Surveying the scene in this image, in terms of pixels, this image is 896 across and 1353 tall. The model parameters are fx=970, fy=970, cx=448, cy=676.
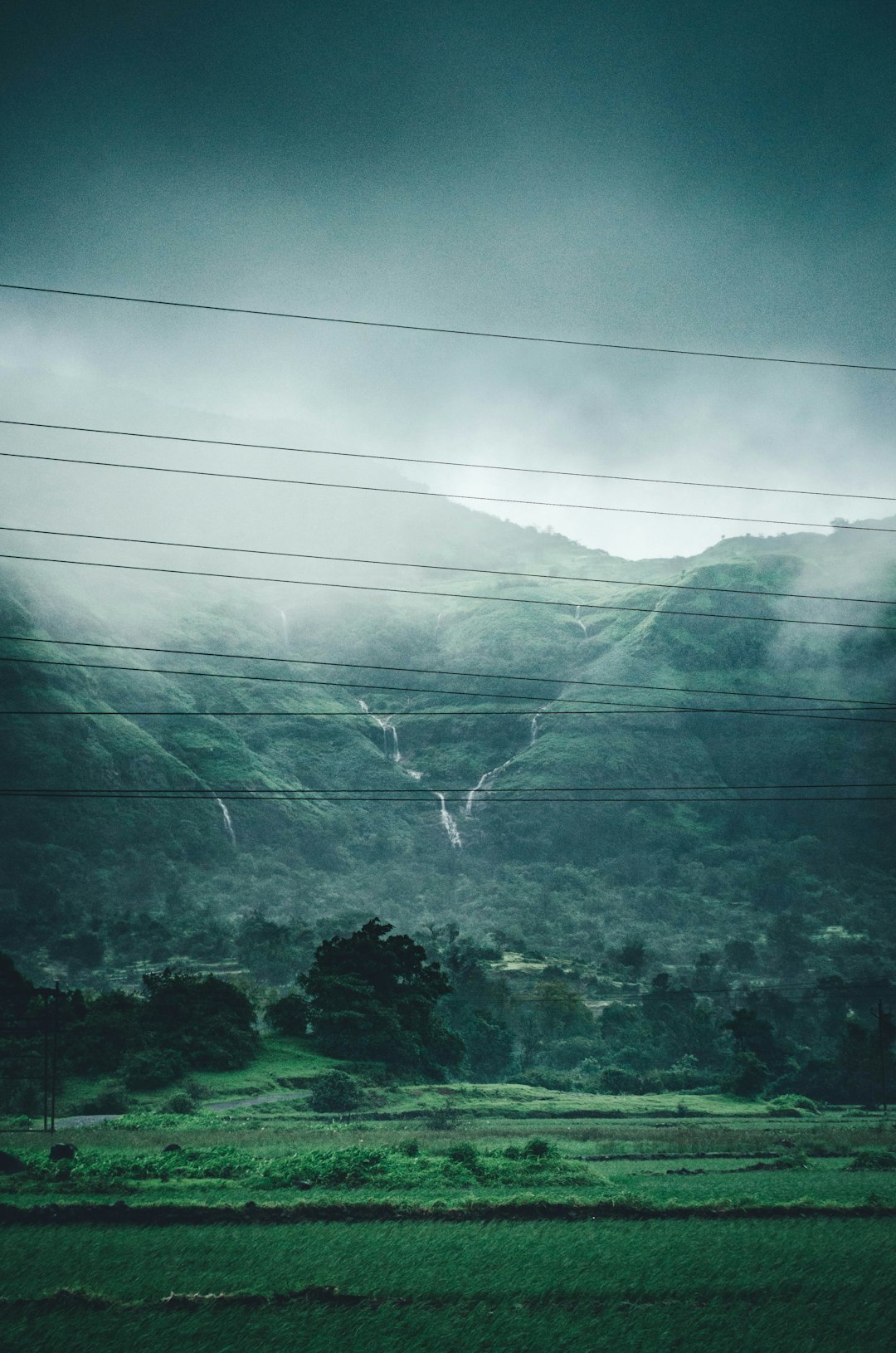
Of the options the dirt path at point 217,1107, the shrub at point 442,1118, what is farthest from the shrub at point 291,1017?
the shrub at point 442,1118

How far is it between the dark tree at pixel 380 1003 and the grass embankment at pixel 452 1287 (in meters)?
42.5

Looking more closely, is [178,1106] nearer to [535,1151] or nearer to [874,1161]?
[535,1151]

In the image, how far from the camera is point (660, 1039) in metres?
95.8

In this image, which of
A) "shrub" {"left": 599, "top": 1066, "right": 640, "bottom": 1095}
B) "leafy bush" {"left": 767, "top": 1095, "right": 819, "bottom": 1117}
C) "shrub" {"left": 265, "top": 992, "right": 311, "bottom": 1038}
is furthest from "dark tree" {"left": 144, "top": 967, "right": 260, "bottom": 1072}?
"leafy bush" {"left": 767, "top": 1095, "right": 819, "bottom": 1117}

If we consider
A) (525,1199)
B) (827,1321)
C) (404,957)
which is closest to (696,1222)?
(525,1199)

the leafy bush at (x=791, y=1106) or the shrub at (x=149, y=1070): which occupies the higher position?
the shrub at (x=149, y=1070)

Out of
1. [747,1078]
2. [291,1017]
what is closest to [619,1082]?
[747,1078]

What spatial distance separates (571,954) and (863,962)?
56.0 meters

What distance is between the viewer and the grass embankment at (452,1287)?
19.1 m

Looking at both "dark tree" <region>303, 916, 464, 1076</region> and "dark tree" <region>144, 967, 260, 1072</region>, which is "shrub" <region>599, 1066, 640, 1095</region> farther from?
"dark tree" <region>144, 967, 260, 1072</region>

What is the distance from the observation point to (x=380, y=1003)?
69.2 metres

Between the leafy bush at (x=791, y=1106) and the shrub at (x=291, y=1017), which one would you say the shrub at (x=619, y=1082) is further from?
the shrub at (x=291, y=1017)

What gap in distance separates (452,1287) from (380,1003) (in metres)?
48.9

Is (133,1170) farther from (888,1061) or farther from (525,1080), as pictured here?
(888,1061)
